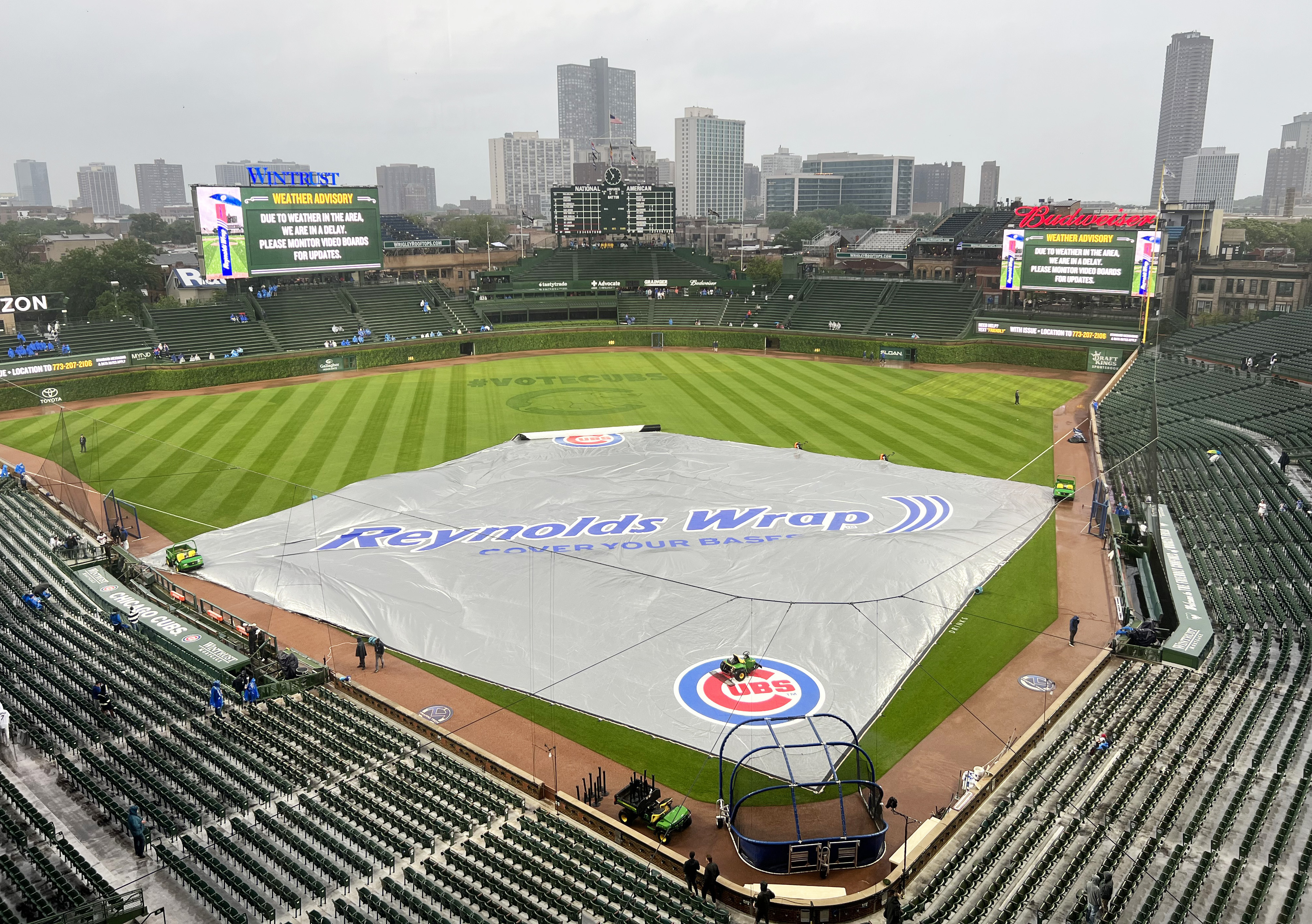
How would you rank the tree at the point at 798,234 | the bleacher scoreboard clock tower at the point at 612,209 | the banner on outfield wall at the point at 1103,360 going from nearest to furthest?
the banner on outfield wall at the point at 1103,360 < the bleacher scoreboard clock tower at the point at 612,209 < the tree at the point at 798,234

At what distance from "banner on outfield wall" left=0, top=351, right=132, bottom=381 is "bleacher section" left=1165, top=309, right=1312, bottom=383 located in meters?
71.4

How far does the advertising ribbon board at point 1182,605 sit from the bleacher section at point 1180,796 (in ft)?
1.34

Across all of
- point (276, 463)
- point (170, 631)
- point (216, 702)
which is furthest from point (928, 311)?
point (216, 702)

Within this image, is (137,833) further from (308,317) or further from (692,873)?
(308,317)

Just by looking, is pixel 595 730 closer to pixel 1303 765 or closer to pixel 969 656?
pixel 969 656

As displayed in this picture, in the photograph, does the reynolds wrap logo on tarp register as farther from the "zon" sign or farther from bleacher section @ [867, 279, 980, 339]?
the "zon" sign

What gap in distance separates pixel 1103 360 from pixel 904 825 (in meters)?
Answer: 54.3

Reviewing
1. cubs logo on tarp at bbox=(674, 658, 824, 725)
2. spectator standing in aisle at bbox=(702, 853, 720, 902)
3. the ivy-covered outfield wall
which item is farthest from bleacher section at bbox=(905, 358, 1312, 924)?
the ivy-covered outfield wall

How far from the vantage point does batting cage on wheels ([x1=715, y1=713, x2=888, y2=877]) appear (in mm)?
14609

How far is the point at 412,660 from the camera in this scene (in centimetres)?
2302

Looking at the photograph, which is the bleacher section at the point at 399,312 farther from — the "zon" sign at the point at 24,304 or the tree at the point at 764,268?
the tree at the point at 764,268

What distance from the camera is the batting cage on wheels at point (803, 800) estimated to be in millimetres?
14609

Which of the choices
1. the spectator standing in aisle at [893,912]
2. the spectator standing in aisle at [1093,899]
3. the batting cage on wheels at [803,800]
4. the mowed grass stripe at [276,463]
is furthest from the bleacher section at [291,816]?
the mowed grass stripe at [276,463]

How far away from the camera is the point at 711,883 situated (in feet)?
45.4
